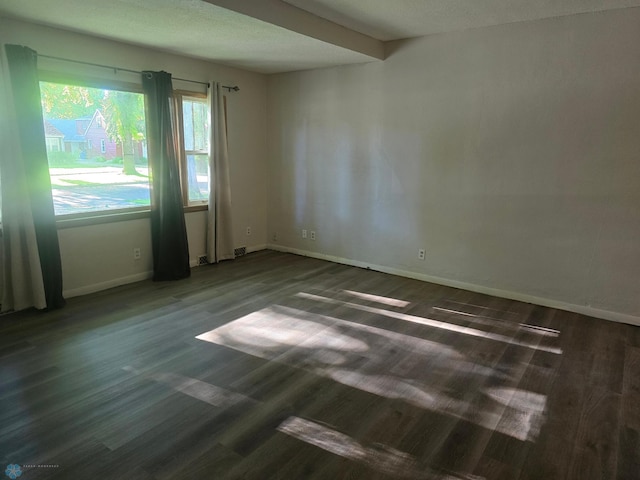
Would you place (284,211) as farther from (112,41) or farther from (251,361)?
(251,361)

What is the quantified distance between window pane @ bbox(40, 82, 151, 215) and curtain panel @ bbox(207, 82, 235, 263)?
82cm

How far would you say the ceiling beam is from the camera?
3031 mm

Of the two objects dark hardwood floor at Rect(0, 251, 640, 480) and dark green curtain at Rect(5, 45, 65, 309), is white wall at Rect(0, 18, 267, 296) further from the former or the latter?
dark hardwood floor at Rect(0, 251, 640, 480)

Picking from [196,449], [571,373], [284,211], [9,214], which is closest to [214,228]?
[284,211]

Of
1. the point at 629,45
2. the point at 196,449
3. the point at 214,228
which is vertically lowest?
the point at 196,449

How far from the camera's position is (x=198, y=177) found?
5.12 meters

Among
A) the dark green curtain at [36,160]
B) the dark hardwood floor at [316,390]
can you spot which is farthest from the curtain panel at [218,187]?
the dark green curtain at [36,160]

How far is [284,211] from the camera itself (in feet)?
19.3

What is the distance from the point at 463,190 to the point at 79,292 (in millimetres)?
4052

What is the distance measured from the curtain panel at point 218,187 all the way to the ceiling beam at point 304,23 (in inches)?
69.4

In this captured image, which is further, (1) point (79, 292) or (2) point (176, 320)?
(1) point (79, 292)

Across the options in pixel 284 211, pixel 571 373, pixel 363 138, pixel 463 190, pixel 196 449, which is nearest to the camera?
pixel 196 449

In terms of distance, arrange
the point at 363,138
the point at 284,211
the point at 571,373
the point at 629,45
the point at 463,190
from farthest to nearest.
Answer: the point at 284,211
the point at 363,138
the point at 463,190
the point at 629,45
the point at 571,373

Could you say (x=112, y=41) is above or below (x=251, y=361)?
above
